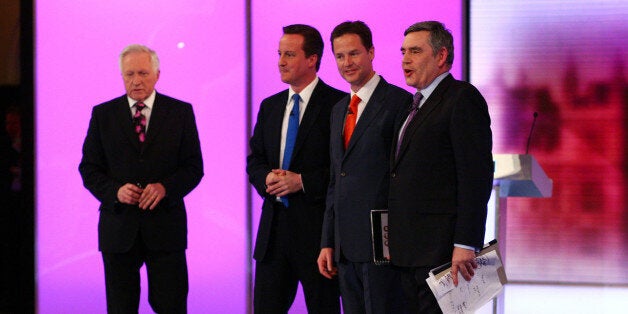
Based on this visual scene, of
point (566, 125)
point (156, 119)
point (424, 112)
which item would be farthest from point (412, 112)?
point (566, 125)

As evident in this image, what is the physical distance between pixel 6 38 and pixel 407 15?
9.67 ft

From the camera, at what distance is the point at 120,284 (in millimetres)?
4105

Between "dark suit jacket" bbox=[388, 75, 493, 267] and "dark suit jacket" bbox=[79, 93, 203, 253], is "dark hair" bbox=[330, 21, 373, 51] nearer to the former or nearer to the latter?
"dark suit jacket" bbox=[388, 75, 493, 267]

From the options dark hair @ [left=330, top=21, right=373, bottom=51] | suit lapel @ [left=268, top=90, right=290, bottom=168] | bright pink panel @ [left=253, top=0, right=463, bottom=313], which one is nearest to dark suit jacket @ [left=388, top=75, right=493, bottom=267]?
dark hair @ [left=330, top=21, right=373, bottom=51]

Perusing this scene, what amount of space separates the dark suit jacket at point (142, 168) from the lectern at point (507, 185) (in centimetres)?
150

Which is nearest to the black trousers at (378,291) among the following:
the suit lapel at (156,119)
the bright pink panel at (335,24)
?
the suit lapel at (156,119)

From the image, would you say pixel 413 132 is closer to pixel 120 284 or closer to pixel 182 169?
pixel 182 169

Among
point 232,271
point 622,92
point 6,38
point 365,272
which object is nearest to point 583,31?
point 622,92

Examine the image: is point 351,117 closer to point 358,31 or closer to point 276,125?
point 358,31

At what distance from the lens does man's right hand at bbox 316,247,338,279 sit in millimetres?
3539

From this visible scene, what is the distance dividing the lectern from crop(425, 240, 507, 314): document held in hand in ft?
2.66

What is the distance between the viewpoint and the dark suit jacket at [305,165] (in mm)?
3865

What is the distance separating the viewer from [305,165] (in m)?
3.94

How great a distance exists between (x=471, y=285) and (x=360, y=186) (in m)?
0.69
